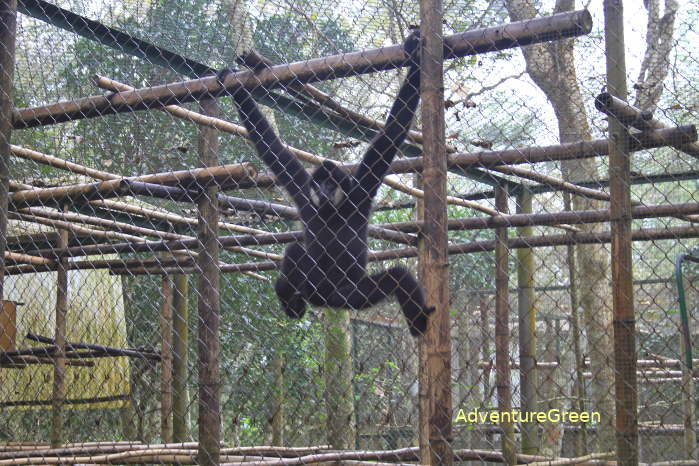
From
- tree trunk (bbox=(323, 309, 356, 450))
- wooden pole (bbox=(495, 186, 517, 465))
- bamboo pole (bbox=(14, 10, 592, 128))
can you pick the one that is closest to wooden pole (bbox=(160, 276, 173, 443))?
tree trunk (bbox=(323, 309, 356, 450))

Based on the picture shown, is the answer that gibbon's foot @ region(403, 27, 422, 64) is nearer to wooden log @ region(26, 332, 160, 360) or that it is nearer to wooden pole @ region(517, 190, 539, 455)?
wooden pole @ region(517, 190, 539, 455)

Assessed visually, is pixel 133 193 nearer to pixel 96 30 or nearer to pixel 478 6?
pixel 96 30

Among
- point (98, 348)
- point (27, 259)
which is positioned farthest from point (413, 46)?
point (98, 348)

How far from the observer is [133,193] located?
410cm

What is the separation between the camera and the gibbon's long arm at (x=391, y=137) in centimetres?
363

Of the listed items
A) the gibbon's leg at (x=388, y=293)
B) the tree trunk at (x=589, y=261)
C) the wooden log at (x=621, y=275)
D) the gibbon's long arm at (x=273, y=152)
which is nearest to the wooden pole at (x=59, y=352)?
the gibbon's long arm at (x=273, y=152)

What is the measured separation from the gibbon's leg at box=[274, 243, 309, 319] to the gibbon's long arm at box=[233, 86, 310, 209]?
45 cm

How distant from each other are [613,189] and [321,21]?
2565 mm

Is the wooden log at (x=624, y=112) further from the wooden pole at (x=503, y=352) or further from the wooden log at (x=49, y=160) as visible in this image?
the wooden log at (x=49, y=160)

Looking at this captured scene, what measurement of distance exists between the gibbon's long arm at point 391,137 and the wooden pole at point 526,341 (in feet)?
5.84

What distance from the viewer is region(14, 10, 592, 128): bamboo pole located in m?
2.84

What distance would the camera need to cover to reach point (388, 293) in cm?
461

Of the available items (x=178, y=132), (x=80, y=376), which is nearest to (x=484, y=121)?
(x=178, y=132)

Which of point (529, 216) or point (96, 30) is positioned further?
point (529, 216)
